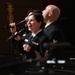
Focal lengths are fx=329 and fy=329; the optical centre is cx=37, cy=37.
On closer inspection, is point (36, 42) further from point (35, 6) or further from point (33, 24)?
point (35, 6)

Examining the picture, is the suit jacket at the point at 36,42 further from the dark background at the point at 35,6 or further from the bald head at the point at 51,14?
the dark background at the point at 35,6

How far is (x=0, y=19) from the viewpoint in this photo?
638 centimetres

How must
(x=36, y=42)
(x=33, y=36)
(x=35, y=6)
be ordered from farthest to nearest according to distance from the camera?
(x=35, y=6)
(x=33, y=36)
(x=36, y=42)

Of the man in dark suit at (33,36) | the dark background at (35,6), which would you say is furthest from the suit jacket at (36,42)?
the dark background at (35,6)

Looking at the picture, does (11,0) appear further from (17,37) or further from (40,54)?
(40,54)

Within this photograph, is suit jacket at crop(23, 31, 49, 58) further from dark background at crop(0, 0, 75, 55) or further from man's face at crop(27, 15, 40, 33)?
dark background at crop(0, 0, 75, 55)

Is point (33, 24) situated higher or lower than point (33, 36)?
higher

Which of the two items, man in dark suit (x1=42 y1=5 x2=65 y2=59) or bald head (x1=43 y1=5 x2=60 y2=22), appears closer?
man in dark suit (x1=42 y1=5 x2=65 y2=59)

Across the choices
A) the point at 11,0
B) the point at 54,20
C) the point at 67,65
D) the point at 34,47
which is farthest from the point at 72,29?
the point at 67,65

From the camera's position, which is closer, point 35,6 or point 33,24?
point 33,24

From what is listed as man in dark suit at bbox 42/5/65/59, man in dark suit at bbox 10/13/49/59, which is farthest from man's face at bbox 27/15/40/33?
man in dark suit at bbox 42/5/65/59

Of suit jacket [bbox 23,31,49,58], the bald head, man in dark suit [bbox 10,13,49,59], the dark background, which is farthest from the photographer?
the dark background

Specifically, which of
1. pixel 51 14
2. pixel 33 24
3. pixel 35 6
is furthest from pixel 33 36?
pixel 35 6

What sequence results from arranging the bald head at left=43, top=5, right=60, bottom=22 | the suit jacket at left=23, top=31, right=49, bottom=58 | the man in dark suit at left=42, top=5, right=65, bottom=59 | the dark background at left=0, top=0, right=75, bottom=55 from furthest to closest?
the dark background at left=0, top=0, right=75, bottom=55
the bald head at left=43, top=5, right=60, bottom=22
the man in dark suit at left=42, top=5, right=65, bottom=59
the suit jacket at left=23, top=31, right=49, bottom=58
